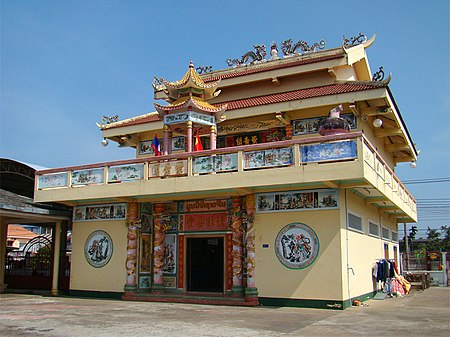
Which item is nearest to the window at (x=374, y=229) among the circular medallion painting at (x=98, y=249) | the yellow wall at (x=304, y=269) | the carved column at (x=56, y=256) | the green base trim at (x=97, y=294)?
the yellow wall at (x=304, y=269)

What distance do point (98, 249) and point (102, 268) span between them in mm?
660

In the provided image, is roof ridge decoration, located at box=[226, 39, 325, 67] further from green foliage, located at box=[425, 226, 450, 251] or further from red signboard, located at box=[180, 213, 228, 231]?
green foliage, located at box=[425, 226, 450, 251]

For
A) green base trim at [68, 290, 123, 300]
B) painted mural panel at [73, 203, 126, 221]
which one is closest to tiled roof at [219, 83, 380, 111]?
painted mural panel at [73, 203, 126, 221]

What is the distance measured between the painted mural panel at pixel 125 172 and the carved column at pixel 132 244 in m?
0.98

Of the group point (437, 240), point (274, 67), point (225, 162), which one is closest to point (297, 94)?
point (274, 67)

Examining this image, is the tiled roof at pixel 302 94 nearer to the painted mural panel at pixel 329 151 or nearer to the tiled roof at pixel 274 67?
the tiled roof at pixel 274 67

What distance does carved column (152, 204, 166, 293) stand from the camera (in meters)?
15.5

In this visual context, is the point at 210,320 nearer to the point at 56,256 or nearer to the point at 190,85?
the point at 190,85

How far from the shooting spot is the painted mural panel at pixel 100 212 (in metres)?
16.3

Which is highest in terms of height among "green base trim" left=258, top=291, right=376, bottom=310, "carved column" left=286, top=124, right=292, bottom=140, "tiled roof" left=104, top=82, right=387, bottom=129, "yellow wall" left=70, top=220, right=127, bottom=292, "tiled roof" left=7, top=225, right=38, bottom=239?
"tiled roof" left=104, top=82, right=387, bottom=129

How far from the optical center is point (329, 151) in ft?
40.7

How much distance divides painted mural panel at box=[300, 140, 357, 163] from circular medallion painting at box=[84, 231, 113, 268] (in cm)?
748

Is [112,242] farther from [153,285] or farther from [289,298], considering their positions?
[289,298]

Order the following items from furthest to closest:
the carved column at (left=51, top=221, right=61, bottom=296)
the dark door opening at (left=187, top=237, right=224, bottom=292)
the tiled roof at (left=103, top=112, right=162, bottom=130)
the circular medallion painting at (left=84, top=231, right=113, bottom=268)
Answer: the tiled roof at (left=103, top=112, right=162, bottom=130), the carved column at (left=51, top=221, right=61, bottom=296), the circular medallion painting at (left=84, top=231, right=113, bottom=268), the dark door opening at (left=187, top=237, right=224, bottom=292)
